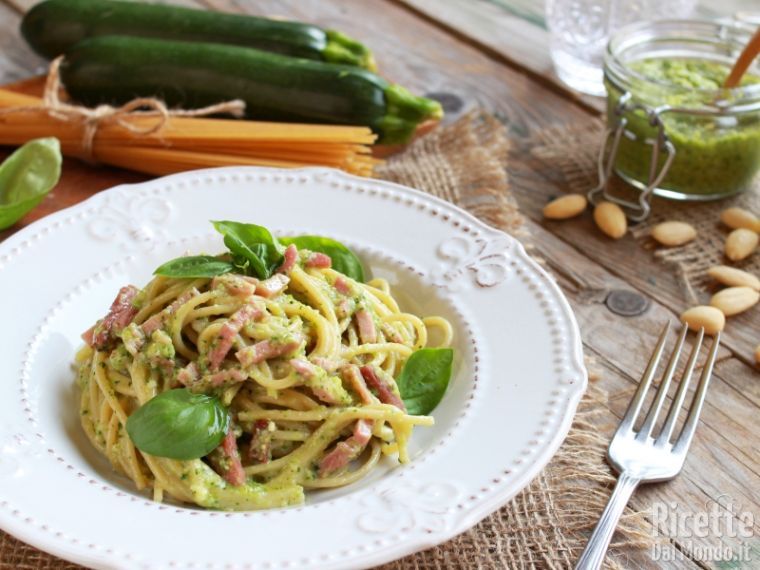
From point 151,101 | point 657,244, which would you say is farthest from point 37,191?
point 657,244

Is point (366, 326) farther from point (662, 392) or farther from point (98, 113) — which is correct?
point (98, 113)

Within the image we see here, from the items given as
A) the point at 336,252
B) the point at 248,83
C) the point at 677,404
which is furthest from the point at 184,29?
the point at 677,404

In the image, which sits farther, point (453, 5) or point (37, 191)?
point (453, 5)

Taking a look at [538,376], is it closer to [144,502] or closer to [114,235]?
[144,502]

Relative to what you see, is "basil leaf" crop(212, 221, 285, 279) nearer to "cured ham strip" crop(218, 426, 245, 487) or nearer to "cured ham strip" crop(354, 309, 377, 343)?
"cured ham strip" crop(354, 309, 377, 343)

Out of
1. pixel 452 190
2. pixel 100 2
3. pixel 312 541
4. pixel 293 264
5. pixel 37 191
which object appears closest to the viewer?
pixel 312 541

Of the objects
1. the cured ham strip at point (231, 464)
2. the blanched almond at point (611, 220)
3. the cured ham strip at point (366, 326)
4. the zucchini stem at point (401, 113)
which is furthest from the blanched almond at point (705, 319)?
the cured ham strip at point (231, 464)

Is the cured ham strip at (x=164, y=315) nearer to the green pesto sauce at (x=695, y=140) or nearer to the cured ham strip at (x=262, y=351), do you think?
the cured ham strip at (x=262, y=351)
